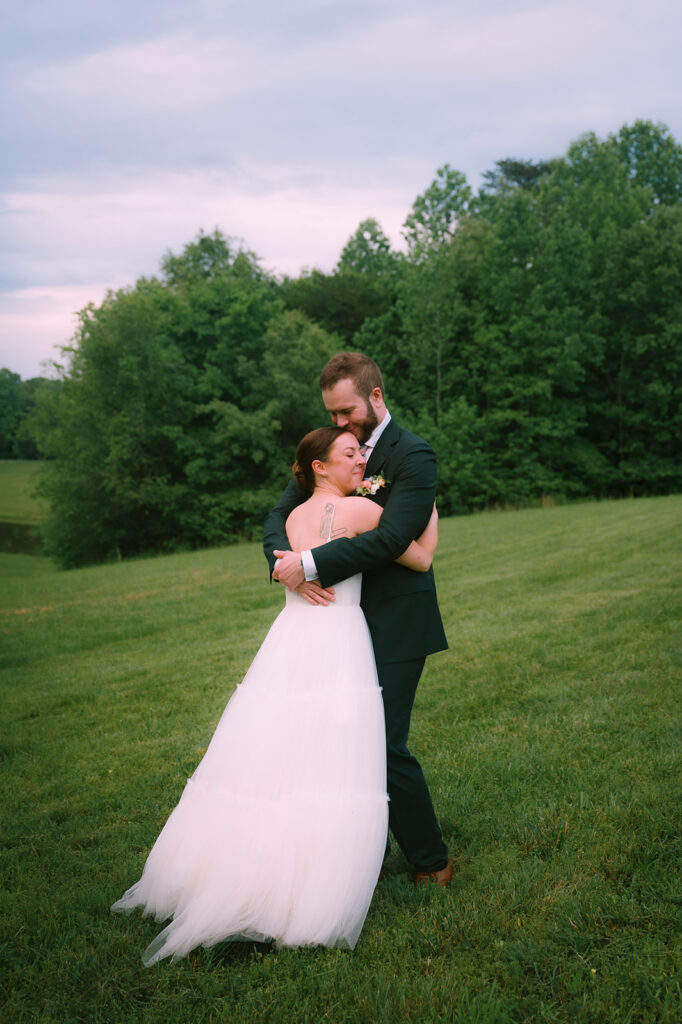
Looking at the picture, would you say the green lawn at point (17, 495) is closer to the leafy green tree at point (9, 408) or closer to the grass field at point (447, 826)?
the leafy green tree at point (9, 408)

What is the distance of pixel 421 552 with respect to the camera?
370 centimetres

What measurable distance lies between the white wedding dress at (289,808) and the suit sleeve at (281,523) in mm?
342

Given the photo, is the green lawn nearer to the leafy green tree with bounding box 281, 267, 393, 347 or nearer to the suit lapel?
the leafy green tree with bounding box 281, 267, 393, 347

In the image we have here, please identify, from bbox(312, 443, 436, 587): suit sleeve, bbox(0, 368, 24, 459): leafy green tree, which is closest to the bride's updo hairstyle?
bbox(312, 443, 436, 587): suit sleeve

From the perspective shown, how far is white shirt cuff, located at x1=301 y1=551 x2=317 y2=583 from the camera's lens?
11.5ft

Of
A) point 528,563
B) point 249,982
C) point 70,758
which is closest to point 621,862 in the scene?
point 249,982

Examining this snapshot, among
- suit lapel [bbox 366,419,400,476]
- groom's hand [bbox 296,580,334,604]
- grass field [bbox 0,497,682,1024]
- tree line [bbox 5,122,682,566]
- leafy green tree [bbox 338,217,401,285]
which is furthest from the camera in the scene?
leafy green tree [bbox 338,217,401,285]

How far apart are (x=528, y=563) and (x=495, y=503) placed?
67.7ft

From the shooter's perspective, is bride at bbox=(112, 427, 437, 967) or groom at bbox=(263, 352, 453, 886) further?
groom at bbox=(263, 352, 453, 886)

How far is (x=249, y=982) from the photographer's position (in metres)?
3.14

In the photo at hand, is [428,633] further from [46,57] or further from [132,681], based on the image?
[46,57]

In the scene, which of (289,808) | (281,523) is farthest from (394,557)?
(289,808)

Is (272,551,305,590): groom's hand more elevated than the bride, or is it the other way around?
(272,551,305,590): groom's hand

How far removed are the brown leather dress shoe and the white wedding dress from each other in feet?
1.94
